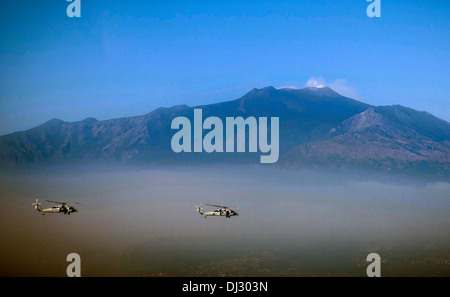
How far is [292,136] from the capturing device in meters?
161

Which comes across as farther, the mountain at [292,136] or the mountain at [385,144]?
the mountain at [385,144]

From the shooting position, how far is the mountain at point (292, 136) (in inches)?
4958

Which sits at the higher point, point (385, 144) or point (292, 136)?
point (292, 136)

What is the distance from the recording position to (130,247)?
279 feet

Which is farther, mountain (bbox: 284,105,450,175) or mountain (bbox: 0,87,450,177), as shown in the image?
mountain (bbox: 284,105,450,175)

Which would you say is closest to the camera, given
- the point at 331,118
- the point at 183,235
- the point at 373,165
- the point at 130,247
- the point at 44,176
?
the point at 130,247

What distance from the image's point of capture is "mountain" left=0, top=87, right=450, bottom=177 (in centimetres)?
12594

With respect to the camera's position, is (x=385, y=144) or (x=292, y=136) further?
(x=292, y=136)
